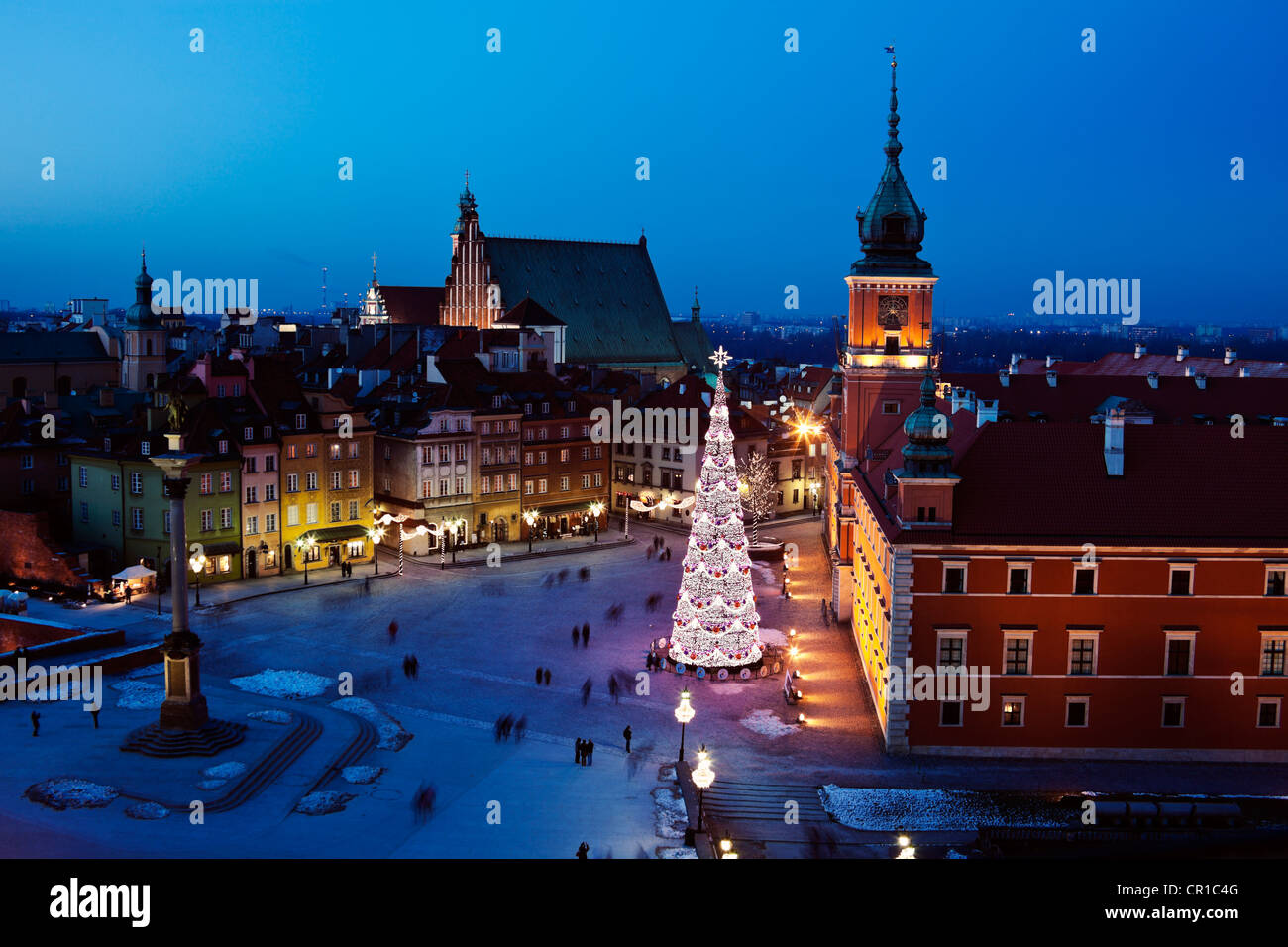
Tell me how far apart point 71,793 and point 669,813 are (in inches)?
571

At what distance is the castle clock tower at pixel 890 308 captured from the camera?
53.5 meters

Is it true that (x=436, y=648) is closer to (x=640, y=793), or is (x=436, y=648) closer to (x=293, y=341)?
(x=640, y=793)

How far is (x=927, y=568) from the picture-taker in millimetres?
34969

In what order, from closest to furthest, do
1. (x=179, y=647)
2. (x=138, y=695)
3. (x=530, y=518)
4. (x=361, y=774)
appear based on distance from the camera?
(x=361, y=774)
(x=179, y=647)
(x=138, y=695)
(x=530, y=518)

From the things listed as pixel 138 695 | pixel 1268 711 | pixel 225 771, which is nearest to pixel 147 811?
pixel 225 771

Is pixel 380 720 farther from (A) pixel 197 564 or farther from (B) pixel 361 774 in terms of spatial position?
(A) pixel 197 564

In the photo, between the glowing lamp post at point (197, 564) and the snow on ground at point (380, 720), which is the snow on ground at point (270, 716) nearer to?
the snow on ground at point (380, 720)

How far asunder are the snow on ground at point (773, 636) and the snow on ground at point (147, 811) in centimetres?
2343

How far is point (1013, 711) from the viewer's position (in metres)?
35.0

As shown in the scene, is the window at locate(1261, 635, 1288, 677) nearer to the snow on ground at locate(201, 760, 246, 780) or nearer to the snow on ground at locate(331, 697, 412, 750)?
the snow on ground at locate(331, 697, 412, 750)

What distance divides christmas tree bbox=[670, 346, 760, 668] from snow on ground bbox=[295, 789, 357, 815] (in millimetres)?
15356

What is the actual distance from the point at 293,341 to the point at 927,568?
276 ft

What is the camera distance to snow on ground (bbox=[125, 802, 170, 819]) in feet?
96.6

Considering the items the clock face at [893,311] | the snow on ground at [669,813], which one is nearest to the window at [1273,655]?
the snow on ground at [669,813]
